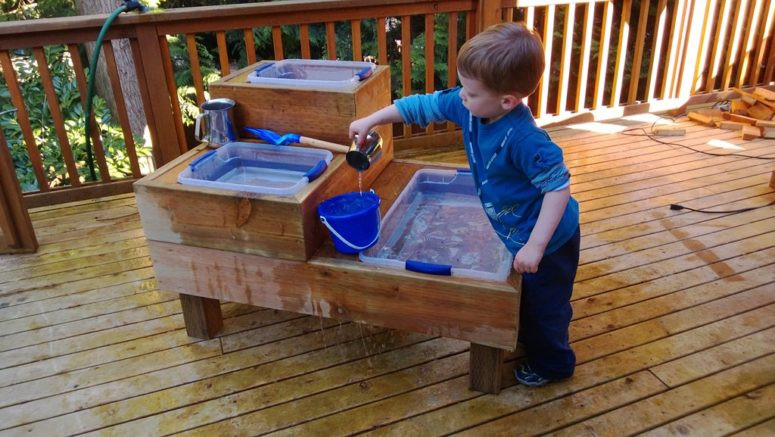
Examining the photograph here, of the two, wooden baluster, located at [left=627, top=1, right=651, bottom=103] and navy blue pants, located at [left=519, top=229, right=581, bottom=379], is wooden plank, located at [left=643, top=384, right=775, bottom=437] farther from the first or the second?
wooden baluster, located at [left=627, top=1, right=651, bottom=103]

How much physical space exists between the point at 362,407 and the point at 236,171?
968mm

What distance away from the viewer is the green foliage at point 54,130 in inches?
218

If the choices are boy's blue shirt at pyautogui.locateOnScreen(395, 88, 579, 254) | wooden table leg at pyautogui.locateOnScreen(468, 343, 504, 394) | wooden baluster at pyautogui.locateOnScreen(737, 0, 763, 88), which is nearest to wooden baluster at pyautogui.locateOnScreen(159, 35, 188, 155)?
boy's blue shirt at pyautogui.locateOnScreen(395, 88, 579, 254)

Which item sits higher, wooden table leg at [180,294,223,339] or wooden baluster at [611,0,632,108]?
wooden baluster at [611,0,632,108]

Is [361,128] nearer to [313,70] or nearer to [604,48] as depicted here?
[313,70]

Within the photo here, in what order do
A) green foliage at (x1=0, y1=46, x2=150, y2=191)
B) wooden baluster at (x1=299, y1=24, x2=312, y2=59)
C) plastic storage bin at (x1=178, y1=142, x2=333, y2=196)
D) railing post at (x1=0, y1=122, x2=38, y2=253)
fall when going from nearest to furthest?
plastic storage bin at (x1=178, y1=142, x2=333, y2=196)
railing post at (x1=0, y1=122, x2=38, y2=253)
wooden baluster at (x1=299, y1=24, x2=312, y2=59)
green foliage at (x1=0, y1=46, x2=150, y2=191)

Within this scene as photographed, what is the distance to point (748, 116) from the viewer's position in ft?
13.7

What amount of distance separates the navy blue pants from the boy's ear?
456mm

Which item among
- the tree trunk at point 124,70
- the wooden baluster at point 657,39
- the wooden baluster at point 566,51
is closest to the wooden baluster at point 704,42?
the wooden baluster at point 657,39

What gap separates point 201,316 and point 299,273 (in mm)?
512

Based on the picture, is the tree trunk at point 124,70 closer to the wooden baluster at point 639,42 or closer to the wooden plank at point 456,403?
the wooden baluster at point 639,42

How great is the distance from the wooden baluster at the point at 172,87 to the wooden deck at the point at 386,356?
0.73 m

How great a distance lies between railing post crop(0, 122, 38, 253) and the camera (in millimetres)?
2725

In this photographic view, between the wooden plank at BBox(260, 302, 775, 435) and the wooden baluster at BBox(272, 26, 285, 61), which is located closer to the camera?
the wooden plank at BBox(260, 302, 775, 435)
